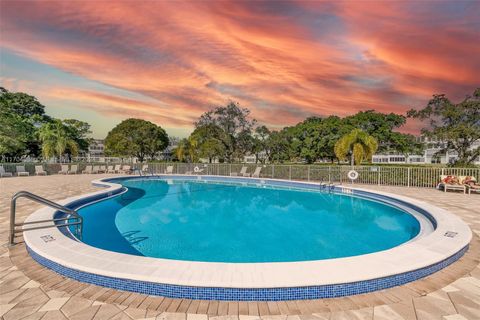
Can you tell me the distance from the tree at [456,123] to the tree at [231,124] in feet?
57.8

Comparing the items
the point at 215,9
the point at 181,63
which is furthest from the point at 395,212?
the point at 181,63

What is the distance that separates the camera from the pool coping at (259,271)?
298 cm

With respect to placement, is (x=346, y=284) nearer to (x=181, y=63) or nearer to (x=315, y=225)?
(x=315, y=225)

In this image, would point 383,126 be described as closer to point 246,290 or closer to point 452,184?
point 452,184

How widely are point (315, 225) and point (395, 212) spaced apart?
3641 mm

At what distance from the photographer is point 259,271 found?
10.7ft

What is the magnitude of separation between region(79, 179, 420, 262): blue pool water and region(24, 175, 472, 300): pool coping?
1.85 metres

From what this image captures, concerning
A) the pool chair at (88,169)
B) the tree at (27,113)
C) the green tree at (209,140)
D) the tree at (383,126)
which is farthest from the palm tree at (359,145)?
the tree at (27,113)

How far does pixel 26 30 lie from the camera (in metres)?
11.5

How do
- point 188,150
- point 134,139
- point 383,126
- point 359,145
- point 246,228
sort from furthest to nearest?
point 134,139, point 383,126, point 188,150, point 359,145, point 246,228

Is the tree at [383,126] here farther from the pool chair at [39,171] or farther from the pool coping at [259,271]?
the pool chair at [39,171]

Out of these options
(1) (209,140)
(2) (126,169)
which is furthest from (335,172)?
(2) (126,169)

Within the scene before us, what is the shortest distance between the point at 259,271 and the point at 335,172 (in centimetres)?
1638

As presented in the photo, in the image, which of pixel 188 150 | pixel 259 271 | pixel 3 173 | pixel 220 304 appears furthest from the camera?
pixel 188 150
